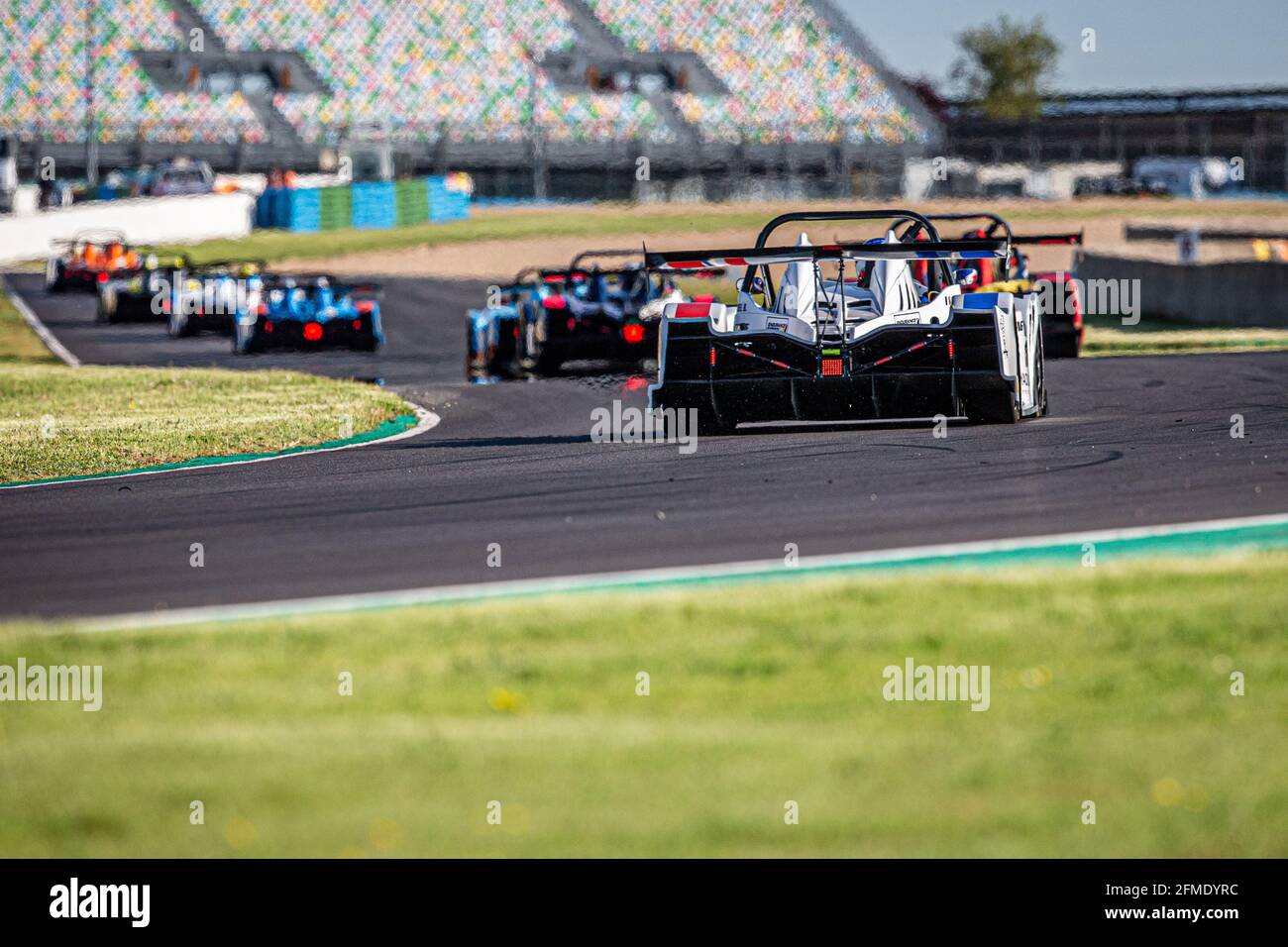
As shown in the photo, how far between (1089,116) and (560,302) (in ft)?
187

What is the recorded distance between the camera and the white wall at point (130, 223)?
4931cm

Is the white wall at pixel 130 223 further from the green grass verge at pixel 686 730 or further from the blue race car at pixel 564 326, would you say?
the green grass verge at pixel 686 730

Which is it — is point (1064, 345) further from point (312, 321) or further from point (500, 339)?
point (312, 321)

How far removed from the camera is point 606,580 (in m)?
7.66

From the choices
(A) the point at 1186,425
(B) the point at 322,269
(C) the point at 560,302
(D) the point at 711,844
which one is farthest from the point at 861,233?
(D) the point at 711,844

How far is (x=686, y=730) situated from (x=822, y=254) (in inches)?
269

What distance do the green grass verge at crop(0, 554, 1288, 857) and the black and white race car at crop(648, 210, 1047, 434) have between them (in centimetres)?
477

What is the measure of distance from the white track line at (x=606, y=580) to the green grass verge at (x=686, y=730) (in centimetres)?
29

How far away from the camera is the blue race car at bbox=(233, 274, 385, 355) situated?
24453mm

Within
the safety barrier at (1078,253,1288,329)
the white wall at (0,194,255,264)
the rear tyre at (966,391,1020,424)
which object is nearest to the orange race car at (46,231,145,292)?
the white wall at (0,194,255,264)

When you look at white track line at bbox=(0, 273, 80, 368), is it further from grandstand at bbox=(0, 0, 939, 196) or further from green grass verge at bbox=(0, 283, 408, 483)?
grandstand at bbox=(0, 0, 939, 196)

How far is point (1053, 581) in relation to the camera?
7.25 m

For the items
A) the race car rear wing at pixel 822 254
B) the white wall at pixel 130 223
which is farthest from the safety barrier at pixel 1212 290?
the white wall at pixel 130 223
